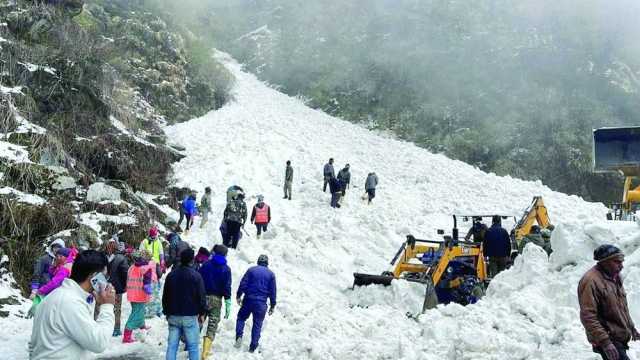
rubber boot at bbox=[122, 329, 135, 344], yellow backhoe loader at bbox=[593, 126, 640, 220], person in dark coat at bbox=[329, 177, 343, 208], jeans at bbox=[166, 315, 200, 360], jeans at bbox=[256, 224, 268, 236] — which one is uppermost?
yellow backhoe loader at bbox=[593, 126, 640, 220]

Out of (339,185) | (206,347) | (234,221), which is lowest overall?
(206,347)

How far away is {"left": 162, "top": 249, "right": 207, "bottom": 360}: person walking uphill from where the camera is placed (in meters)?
6.44

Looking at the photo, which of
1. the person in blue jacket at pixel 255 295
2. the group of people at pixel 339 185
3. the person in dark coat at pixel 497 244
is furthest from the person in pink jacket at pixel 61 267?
the group of people at pixel 339 185

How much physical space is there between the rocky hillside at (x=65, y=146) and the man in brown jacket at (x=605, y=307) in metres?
9.24

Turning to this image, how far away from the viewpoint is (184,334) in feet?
21.6

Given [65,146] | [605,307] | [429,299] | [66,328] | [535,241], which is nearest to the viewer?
[66,328]

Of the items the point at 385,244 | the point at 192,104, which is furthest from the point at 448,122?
the point at 385,244

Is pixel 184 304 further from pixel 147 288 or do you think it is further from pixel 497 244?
pixel 497 244

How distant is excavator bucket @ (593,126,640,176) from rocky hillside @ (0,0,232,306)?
407 inches

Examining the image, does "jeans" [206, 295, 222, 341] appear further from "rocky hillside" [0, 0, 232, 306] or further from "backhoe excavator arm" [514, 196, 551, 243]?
"backhoe excavator arm" [514, 196, 551, 243]

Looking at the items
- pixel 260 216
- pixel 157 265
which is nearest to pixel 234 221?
pixel 260 216

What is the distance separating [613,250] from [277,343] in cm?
517

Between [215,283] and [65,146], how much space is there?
343 inches

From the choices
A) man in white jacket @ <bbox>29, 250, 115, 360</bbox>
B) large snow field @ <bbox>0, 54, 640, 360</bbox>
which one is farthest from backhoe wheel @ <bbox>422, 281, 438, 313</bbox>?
man in white jacket @ <bbox>29, 250, 115, 360</bbox>
